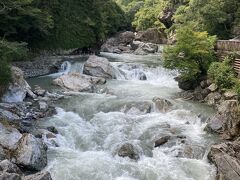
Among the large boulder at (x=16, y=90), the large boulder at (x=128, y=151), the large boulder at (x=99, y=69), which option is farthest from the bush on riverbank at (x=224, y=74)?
the large boulder at (x=16, y=90)

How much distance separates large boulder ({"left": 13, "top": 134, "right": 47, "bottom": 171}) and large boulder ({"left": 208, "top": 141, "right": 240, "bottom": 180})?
6.41 meters

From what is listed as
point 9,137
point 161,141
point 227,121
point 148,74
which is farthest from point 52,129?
point 148,74

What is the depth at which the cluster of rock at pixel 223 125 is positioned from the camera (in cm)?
1313

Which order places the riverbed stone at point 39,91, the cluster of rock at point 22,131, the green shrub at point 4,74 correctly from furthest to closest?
the riverbed stone at point 39,91 < the green shrub at point 4,74 < the cluster of rock at point 22,131

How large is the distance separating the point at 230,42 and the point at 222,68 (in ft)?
9.70

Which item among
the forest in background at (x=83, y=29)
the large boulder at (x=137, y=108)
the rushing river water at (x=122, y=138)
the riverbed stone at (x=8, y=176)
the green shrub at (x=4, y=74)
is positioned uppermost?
the forest in background at (x=83, y=29)

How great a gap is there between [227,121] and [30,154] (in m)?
9.28

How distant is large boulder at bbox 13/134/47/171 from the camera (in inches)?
519

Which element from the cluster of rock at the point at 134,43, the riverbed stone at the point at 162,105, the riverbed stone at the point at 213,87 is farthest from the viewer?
the cluster of rock at the point at 134,43

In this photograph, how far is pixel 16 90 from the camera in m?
21.2

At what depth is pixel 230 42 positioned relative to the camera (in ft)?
81.9

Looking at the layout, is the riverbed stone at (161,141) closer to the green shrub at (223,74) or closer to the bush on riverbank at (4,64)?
the green shrub at (223,74)

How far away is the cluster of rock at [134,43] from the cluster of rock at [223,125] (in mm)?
23159

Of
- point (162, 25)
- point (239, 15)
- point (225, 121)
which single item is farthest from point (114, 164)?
point (162, 25)
